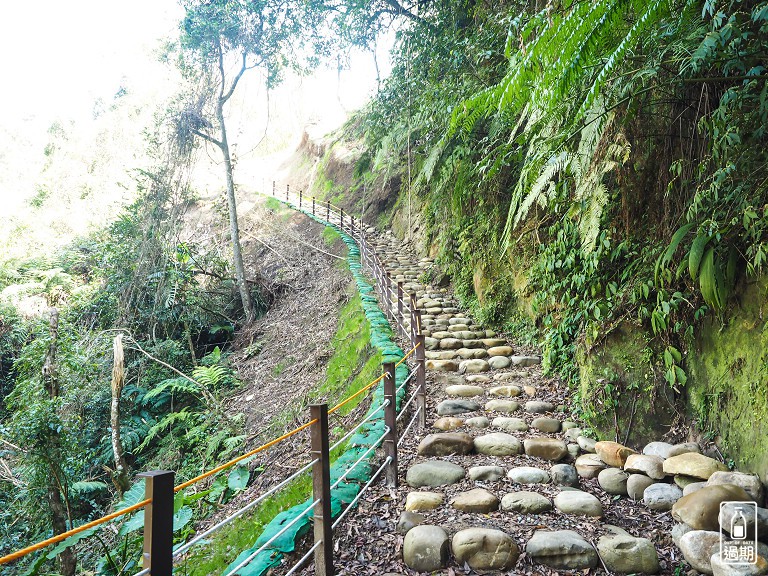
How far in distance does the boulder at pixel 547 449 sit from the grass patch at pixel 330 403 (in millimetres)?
1992

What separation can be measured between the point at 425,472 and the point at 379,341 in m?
3.35

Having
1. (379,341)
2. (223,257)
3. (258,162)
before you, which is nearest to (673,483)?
(379,341)

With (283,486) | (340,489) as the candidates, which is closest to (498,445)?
(340,489)

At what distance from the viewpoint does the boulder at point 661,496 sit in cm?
304

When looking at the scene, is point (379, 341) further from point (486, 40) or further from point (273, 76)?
point (273, 76)

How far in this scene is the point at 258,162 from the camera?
29.4 metres

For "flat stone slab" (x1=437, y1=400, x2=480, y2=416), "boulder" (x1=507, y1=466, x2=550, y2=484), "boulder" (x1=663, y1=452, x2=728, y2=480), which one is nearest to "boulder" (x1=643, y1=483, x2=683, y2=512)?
"boulder" (x1=663, y1=452, x2=728, y2=480)

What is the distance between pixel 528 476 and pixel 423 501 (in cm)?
90

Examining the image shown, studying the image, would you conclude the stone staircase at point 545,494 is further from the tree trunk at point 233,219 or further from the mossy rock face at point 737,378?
the tree trunk at point 233,219

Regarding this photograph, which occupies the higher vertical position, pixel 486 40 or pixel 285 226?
pixel 486 40

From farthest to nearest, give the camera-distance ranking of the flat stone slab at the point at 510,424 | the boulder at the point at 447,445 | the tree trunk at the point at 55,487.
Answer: the tree trunk at the point at 55,487 → the flat stone slab at the point at 510,424 → the boulder at the point at 447,445

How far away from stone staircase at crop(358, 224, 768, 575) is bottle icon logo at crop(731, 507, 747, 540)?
0.08 meters

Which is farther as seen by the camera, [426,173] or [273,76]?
[273,76]

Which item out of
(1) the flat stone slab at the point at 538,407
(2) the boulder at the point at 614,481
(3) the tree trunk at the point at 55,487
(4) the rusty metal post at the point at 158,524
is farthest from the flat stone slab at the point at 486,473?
(3) the tree trunk at the point at 55,487
